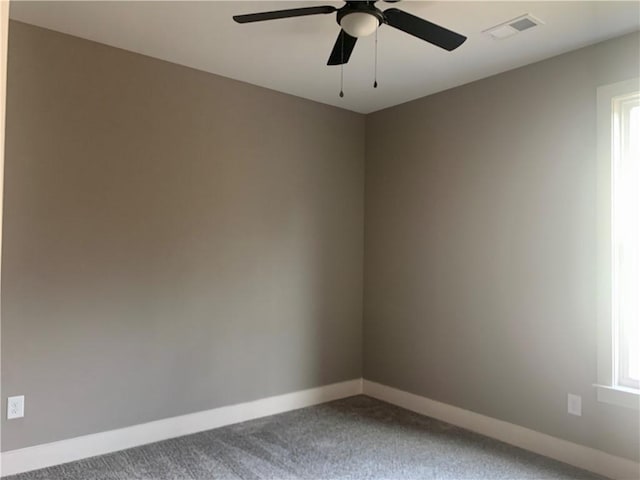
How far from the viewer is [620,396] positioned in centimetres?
272

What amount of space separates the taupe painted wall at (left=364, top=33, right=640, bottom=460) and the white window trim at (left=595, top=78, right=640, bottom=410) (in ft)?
0.14

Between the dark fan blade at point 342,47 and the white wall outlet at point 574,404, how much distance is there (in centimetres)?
239

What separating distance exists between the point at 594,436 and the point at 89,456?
299 centimetres

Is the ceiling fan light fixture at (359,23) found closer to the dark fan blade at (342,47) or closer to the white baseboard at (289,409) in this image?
the dark fan blade at (342,47)

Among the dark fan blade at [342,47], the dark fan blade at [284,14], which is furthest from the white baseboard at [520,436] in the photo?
the dark fan blade at [284,14]

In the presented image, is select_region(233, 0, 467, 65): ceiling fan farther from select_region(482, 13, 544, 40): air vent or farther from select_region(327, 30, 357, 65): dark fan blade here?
select_region(482, 13, 544, 40): air vent

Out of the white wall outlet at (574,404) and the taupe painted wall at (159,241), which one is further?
the white wall outlet at (574,404)

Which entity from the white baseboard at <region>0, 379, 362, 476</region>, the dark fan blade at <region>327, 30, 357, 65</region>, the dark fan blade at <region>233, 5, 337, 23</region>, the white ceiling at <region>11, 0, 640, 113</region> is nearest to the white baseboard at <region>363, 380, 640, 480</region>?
the white baseboard at <region>0, 379, 362, 476</region>

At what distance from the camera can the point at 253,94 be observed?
3689 millimetres

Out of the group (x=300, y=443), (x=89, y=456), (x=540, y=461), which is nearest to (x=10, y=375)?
(x=89, y=456)

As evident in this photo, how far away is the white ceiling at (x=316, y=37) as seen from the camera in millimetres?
2516

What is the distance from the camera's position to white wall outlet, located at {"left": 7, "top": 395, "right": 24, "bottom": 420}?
2.68m

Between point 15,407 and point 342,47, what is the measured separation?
2.64m

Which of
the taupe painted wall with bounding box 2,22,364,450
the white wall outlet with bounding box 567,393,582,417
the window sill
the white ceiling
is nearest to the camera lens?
the white ceiling
